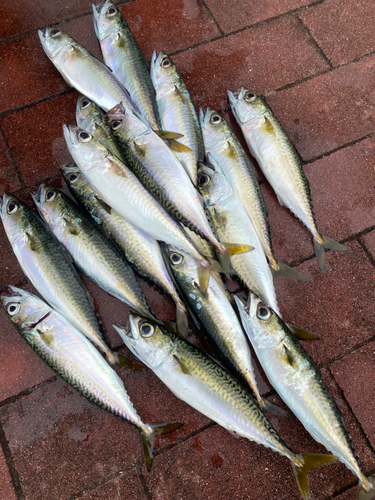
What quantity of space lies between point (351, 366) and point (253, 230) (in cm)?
127

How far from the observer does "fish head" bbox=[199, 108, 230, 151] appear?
317 cm

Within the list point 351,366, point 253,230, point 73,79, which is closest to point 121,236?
point 253,230

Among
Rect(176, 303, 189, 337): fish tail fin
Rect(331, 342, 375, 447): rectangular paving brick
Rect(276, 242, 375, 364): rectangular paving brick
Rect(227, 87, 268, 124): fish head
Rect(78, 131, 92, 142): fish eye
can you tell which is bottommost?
Rect(331, 342, 375, 447): rectangular paving brick

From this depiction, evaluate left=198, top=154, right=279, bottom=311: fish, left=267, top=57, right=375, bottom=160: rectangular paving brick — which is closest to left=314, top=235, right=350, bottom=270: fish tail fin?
left=198, top=154, right=279, bottom=311: fish

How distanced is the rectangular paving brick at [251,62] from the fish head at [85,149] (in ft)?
3.83

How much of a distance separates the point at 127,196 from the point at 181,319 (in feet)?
3.18

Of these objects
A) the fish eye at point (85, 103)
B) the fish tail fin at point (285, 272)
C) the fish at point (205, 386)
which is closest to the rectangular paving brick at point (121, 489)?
the fish at point (205, 386)

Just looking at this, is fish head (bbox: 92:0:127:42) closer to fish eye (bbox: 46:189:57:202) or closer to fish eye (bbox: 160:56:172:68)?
fish eye (bbox: 160:56:172:68)

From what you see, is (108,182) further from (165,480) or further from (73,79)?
(165,480)

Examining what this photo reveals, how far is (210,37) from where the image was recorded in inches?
148

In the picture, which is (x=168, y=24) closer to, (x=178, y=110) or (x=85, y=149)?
(x=178, y=110)

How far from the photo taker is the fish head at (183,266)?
2818 millimetres

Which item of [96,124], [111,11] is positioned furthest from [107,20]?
[96,124]

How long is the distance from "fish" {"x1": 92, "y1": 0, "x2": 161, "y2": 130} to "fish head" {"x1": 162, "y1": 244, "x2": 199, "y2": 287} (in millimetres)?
1105
